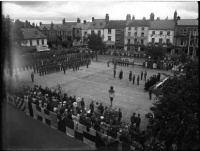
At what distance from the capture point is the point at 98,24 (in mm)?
56500

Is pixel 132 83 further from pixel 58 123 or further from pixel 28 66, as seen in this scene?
pixel 28 66

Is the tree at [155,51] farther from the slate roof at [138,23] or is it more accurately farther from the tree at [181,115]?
the tree at [181,115]

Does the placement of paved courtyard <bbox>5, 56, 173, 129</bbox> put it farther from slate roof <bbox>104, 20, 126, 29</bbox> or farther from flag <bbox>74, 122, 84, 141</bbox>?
slate roof <bbox>104, 20, 126, 29</bbox>

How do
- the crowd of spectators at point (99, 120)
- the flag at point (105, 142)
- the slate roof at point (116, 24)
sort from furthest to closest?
the slate roof at point (116, 24)
the crowd of spectators at point (99, 120)
the flag at point (105, 142)

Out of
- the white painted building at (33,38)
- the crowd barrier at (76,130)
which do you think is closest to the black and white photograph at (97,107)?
the crowd barrier at (76,130)

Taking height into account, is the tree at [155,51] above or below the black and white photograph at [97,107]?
above

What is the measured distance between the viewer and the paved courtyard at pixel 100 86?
55.0 ft

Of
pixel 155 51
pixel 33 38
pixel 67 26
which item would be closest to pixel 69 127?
pixel 155 51

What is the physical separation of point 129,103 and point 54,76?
1279 centimetres

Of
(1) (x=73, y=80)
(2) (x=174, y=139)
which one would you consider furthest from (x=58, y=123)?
(1) (x=73, y=80)

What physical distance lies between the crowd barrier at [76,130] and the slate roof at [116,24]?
42446mm

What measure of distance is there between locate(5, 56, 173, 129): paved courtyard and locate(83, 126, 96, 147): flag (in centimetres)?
423

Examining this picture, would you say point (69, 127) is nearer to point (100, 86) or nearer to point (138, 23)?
point (100, 86)

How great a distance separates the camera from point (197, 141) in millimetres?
7047
